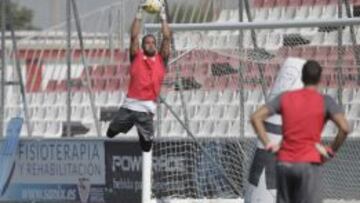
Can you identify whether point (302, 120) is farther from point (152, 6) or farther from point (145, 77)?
point (152, 6)

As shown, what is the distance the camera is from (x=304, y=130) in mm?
9680

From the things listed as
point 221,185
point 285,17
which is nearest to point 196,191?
point 221,185

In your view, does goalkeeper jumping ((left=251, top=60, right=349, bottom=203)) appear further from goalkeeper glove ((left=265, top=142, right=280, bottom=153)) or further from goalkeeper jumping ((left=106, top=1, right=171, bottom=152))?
goalkeeper jumping ((left=106, top=1, right=171, bottom=152))

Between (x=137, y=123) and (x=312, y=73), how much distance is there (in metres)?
5.28

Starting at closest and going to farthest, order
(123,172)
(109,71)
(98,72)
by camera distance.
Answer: (123,172), (109,71), (98,72)

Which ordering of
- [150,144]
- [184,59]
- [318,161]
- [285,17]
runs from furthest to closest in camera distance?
1. [285,17]
2. [184,59]
3. [150,144]
4. [318,161]

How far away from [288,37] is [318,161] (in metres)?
Result: 7.80

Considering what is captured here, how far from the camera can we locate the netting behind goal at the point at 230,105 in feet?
52.2

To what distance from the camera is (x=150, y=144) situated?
1498cm

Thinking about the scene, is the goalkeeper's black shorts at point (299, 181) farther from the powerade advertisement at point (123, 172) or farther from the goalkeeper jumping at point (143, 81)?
the powerade advertisement at point (123, 172)

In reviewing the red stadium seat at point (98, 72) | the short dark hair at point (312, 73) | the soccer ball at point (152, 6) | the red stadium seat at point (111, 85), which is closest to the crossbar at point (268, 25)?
the soccer ball at point (152, 6)

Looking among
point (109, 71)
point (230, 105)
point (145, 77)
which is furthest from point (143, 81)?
point (109, 71)

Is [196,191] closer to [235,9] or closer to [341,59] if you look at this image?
[341,59]

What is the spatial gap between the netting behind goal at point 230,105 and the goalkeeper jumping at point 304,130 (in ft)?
18.6
